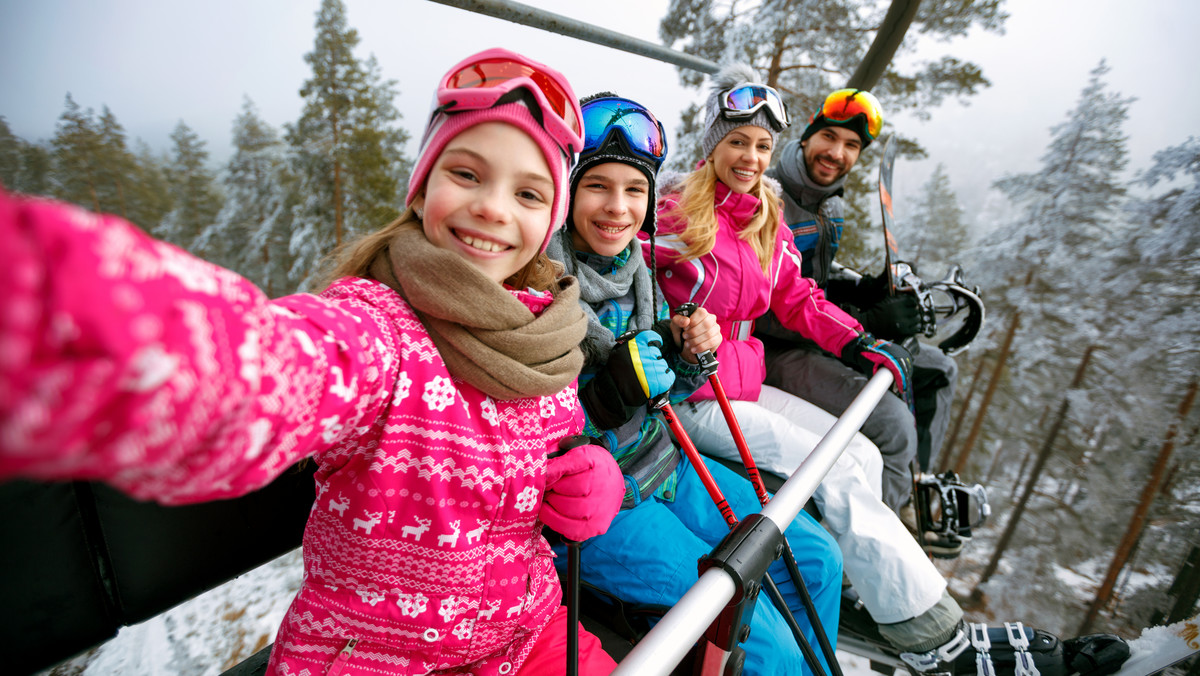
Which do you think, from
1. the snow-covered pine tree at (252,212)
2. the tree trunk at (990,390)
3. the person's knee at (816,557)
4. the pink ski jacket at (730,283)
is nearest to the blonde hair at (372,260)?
the pink ski jacket at (730,283)

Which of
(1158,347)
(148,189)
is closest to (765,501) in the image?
(1158,347)

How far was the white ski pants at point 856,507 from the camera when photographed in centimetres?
219

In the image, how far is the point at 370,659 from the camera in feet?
Answer: 3.64

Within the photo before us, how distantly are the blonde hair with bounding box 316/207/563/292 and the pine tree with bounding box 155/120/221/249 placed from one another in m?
18.4

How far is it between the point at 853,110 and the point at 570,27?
2218 millimetres

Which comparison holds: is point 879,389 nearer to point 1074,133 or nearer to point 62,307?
point 62,307

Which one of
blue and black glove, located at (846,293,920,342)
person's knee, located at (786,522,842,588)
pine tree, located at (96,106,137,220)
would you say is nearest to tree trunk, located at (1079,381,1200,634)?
blue and black glove, located at (846,293,920,342)

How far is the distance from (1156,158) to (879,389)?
1166cm

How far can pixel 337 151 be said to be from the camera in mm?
13312

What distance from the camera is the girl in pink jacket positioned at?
1.23ft

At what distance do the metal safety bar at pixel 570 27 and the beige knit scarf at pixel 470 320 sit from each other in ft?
7.59

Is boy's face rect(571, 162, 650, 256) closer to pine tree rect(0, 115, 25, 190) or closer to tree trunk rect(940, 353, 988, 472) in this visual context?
pine tree rect(0, 115, 25, 190)

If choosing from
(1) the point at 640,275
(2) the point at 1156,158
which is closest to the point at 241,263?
(1) the point at 640,275

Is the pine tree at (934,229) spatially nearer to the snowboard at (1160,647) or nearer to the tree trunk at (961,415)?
the tree trunk at (961,415)
